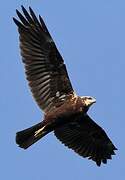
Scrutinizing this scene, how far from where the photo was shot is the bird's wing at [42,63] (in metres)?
17.0

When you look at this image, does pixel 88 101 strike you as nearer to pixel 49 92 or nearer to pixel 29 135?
pixel 49 92

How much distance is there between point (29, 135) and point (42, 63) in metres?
1.84

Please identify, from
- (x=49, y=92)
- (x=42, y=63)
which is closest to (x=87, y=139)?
(x=49, y=92)

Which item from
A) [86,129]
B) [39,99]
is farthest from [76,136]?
[39,99]

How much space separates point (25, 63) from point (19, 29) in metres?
0.78

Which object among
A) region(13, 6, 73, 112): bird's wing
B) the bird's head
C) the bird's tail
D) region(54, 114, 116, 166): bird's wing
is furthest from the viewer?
region(54, 114, 116, 166): bird's wing

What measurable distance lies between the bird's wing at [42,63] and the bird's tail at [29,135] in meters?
A: 0.69

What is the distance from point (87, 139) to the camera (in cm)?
1811

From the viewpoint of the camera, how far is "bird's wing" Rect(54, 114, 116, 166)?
17562 millimetres

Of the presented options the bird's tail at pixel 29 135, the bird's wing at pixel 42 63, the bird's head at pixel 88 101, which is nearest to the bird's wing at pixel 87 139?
the bird's head at pixel 88 101

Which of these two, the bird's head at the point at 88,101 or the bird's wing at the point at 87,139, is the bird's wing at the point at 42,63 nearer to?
the bird's head at the point at 88,101

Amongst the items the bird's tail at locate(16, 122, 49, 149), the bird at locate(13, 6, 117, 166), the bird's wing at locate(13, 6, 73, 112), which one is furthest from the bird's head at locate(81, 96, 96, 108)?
the bird's tail at locate(16, 122, 49, 149)

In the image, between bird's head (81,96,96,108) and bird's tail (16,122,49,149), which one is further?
bird's head (81,96,96,108)

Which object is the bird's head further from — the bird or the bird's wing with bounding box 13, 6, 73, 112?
the bird's wing with bounding box 13, 6, 73, 112
